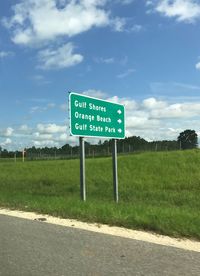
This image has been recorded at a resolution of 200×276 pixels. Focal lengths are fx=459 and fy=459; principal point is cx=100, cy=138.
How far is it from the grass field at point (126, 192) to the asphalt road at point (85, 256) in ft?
4.32

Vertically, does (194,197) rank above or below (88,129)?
below

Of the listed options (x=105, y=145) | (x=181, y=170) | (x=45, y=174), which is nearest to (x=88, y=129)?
(x=181, y=170)

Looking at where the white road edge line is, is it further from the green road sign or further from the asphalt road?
the green road sign

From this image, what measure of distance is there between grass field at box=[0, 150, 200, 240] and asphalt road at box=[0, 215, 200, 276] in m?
1.32

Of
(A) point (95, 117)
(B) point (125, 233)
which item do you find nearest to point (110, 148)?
(A) point (95, 117)

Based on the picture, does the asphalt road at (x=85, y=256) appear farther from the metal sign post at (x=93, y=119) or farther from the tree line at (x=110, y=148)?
the tree line at (x=110, y=148)

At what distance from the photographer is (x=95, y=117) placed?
52.5 ft

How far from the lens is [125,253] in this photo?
730 centimetres

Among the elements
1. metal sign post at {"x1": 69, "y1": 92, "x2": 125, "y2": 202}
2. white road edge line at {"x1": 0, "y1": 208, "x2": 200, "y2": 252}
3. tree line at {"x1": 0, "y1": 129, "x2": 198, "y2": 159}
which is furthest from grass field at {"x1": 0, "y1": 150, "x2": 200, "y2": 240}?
tree line at {"x1": 0, "y1": 129, "x2": 198, "y2": 159}

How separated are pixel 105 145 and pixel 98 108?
73505 mm

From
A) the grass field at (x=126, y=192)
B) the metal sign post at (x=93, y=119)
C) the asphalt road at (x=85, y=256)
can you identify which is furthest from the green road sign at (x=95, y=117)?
the asphalt road at (x=85, y=256)

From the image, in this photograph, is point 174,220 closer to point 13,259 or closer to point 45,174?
point 13,259

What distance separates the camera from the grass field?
995cm

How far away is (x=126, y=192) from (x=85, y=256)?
50.9 ft
